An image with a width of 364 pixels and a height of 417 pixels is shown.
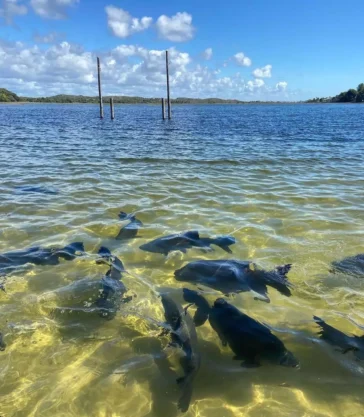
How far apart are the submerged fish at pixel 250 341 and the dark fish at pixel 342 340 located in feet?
2.09

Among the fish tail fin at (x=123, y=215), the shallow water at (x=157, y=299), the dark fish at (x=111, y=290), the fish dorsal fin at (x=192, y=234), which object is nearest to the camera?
the shallow water at (x=157, y=299)

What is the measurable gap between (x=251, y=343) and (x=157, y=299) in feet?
6.02

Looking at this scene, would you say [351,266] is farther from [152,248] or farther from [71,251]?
[71,251]

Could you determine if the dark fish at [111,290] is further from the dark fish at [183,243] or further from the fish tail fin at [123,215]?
the fish tail fin at [123,215]

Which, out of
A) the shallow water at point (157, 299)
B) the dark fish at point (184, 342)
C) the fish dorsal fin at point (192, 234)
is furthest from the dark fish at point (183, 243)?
the dark fish at point (184, 342)

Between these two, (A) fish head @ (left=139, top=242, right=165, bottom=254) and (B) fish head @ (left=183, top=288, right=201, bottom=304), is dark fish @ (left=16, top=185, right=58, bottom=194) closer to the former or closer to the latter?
(A) fish head @ (left=139, top=242, right=165, bottom=254)

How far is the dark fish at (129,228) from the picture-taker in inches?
316

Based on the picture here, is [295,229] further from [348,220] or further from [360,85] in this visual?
[360,85]

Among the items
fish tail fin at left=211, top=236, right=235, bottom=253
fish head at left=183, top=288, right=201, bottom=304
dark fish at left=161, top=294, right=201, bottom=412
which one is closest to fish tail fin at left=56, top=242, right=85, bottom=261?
dark fish at left=161, top=294, right=201, bottom=412

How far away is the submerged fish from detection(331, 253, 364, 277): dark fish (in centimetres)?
267

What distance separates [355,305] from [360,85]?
218962 millimetres

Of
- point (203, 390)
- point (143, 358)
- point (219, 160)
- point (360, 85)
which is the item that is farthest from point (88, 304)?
point (360, 85)

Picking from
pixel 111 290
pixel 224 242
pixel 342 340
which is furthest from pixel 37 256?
pixel 342 340

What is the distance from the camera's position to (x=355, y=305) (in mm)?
5344
